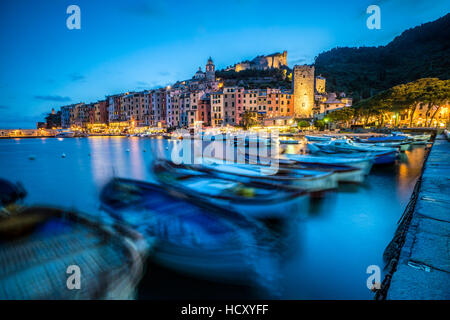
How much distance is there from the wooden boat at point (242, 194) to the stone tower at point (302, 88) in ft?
187

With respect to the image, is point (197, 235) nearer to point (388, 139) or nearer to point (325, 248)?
point (325, 248)

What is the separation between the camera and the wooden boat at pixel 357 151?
64.8 feet

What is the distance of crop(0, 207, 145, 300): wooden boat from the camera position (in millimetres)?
3684

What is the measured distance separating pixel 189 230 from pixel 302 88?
64825 mm

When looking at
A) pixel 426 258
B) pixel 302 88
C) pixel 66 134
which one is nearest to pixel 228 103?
pixel 302 88

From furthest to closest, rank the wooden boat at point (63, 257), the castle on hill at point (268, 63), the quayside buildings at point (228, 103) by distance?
the castle on hill at point (268, 63) < the quayside buildings at point (228, 103) < the wooden boat at point (63, 257)

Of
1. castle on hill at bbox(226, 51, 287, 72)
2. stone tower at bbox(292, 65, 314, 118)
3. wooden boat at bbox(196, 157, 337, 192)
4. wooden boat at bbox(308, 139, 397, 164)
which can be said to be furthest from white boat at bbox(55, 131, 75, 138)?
wooden boat at bbox(196, 157, 337, 192)

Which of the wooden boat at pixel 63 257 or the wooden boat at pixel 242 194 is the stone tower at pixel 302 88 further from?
the wooden boat at pixel 63 257

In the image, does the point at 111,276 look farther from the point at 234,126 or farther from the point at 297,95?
the point at 297,95

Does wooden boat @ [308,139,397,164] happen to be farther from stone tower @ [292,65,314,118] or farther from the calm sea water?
stone tower @ [292,65,314,118]

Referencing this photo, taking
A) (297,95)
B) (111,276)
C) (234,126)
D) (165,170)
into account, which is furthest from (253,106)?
(111,276)

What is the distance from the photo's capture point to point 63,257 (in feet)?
14.0

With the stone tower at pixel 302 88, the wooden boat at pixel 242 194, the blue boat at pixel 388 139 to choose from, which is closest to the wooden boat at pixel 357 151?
the blue boat at pixel 388 139

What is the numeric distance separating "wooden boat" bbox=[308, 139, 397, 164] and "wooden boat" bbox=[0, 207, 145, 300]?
19.3 meters
